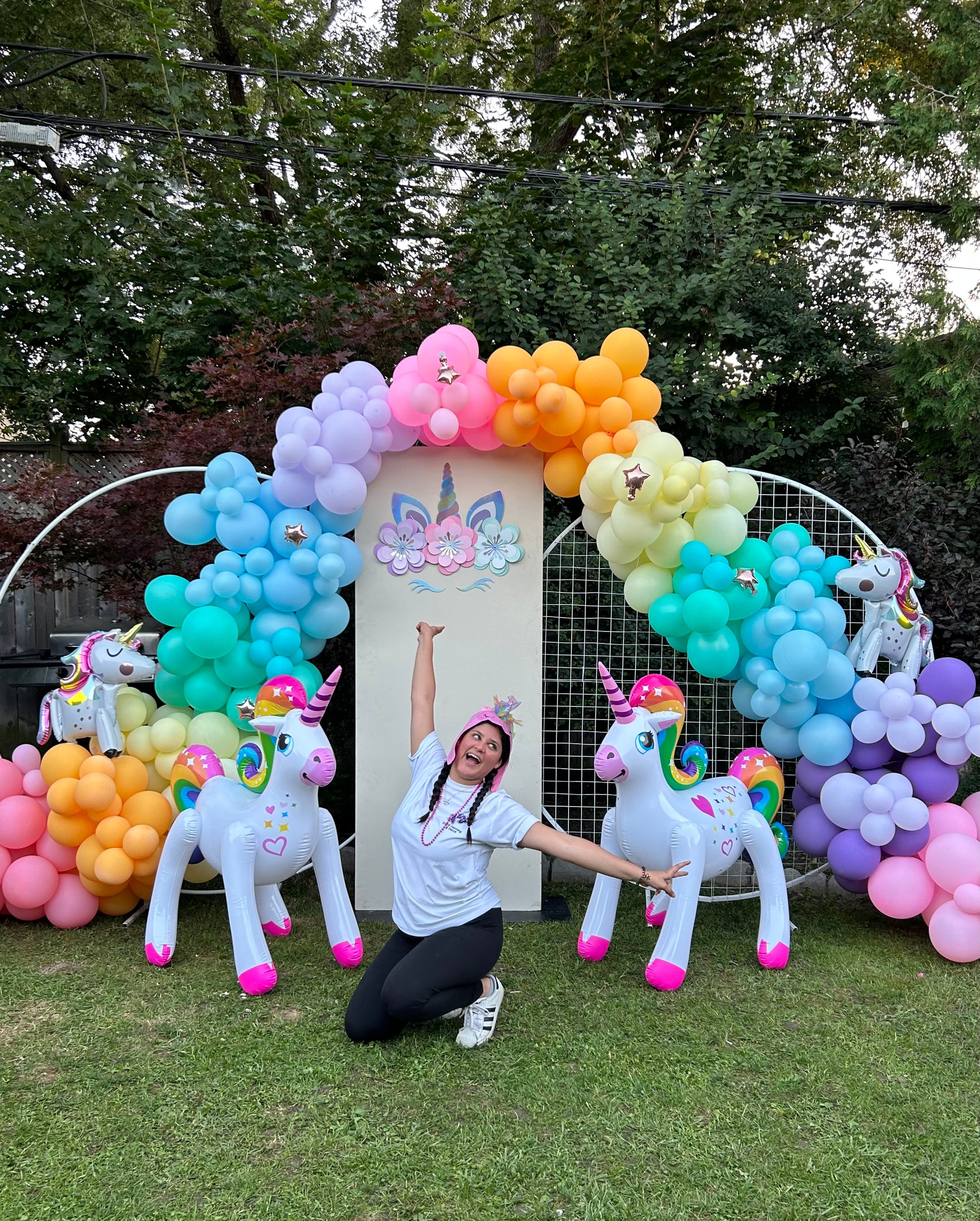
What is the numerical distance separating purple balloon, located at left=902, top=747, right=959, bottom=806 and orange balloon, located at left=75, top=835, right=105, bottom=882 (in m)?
3.44

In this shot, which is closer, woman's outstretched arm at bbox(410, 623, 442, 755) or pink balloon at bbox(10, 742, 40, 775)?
woman's outstretched arm at bbox(410, 623, 442, 755)

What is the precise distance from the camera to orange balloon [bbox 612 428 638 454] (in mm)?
3988

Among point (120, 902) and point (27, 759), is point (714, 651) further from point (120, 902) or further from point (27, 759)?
point (27, 759)

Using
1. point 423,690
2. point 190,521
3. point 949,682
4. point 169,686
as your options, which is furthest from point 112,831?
point 949,682

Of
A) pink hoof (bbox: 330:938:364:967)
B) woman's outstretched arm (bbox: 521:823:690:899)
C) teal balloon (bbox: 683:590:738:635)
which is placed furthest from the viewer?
teal balloon (bbox: 683:590:738:635)

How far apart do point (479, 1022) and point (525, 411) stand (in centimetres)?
238

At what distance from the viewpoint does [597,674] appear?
5016 mm

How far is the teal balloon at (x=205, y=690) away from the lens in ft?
13.3

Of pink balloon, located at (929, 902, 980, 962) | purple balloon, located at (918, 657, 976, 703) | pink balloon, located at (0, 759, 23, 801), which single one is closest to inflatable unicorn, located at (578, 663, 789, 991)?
pink balloon, located at (929, 902, 980, 962)

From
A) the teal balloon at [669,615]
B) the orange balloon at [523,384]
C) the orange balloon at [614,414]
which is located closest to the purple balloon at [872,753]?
the teal balloon at [669,615]

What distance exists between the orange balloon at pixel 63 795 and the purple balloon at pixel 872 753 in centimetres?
331

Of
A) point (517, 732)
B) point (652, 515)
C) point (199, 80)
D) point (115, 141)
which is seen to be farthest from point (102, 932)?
point (199, 80)

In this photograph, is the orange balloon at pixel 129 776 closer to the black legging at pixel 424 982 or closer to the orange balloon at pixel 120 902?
the orange balloon at pixel 120 902

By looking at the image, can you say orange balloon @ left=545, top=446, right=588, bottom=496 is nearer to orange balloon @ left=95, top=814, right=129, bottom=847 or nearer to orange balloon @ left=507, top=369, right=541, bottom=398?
orange balloon @ left=507, top=369, right=541, bottom=398
